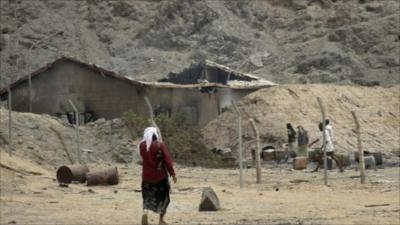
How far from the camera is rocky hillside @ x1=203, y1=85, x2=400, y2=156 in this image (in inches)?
1431

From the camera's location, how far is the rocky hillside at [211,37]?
5459 centimetres

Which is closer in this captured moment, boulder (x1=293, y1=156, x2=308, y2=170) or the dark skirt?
Answer: the dark skirt

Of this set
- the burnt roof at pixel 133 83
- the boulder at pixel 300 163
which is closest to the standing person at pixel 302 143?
the boulder at pixel 300 163

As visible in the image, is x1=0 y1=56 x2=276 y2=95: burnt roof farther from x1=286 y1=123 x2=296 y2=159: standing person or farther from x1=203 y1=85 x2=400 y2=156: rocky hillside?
x1=286 y1=123 x2=296 y2=159: standing person

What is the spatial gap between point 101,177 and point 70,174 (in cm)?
79

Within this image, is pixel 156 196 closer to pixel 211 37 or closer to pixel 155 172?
pixel 155 172

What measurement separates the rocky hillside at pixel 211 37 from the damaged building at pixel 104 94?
38.0 feet

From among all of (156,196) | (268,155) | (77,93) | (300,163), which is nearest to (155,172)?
(156,196)

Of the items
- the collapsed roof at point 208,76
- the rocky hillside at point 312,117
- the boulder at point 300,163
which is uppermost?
the collapsed roof at point 208,76

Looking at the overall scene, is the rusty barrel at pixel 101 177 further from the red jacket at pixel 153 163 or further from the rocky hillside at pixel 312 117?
the rocky hillside at pixel 312 117

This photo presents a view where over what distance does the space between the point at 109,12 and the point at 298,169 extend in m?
36.8

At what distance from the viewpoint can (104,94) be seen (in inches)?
1517

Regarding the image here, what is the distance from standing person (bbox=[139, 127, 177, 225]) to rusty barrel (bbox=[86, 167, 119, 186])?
833cm

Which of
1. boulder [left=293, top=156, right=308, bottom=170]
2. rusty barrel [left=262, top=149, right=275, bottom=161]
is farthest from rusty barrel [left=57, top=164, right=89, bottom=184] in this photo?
rusty barrel [left=262, top=149, right=275, bottom=161]
